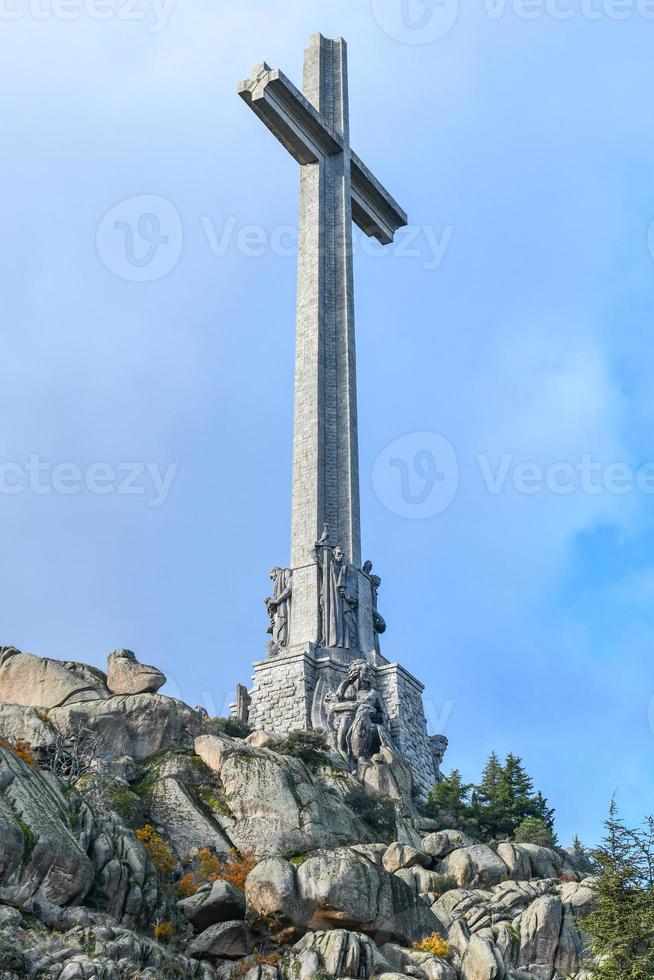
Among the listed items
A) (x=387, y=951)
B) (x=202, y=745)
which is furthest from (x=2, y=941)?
(x=202, y=745)

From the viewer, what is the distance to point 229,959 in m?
28.7

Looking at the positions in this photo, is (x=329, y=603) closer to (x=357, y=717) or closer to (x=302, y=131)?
(x=357, y=717)

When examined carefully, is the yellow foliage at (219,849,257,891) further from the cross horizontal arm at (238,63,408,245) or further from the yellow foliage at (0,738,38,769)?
the cross horizontal arm at (238,63,408,245)

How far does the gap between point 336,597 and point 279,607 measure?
78.0 inches

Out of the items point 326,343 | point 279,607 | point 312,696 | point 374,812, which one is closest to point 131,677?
point 312,696

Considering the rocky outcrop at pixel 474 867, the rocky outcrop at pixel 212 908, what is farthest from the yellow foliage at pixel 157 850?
the rocky outcrop at pixel 474 867

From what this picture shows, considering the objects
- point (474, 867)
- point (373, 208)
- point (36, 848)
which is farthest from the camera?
point (373, 208)

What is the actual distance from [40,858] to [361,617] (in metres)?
21.2

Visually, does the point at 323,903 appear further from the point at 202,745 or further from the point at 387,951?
the point at 202,745

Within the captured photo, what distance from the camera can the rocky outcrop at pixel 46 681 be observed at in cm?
3828

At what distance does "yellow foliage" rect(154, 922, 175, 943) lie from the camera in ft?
92.2

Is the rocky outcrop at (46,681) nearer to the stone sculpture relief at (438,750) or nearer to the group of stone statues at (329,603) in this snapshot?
the group of stone statues at (329,603)

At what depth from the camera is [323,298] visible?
54.2m

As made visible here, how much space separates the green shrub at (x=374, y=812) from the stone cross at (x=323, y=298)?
26.3 ft
